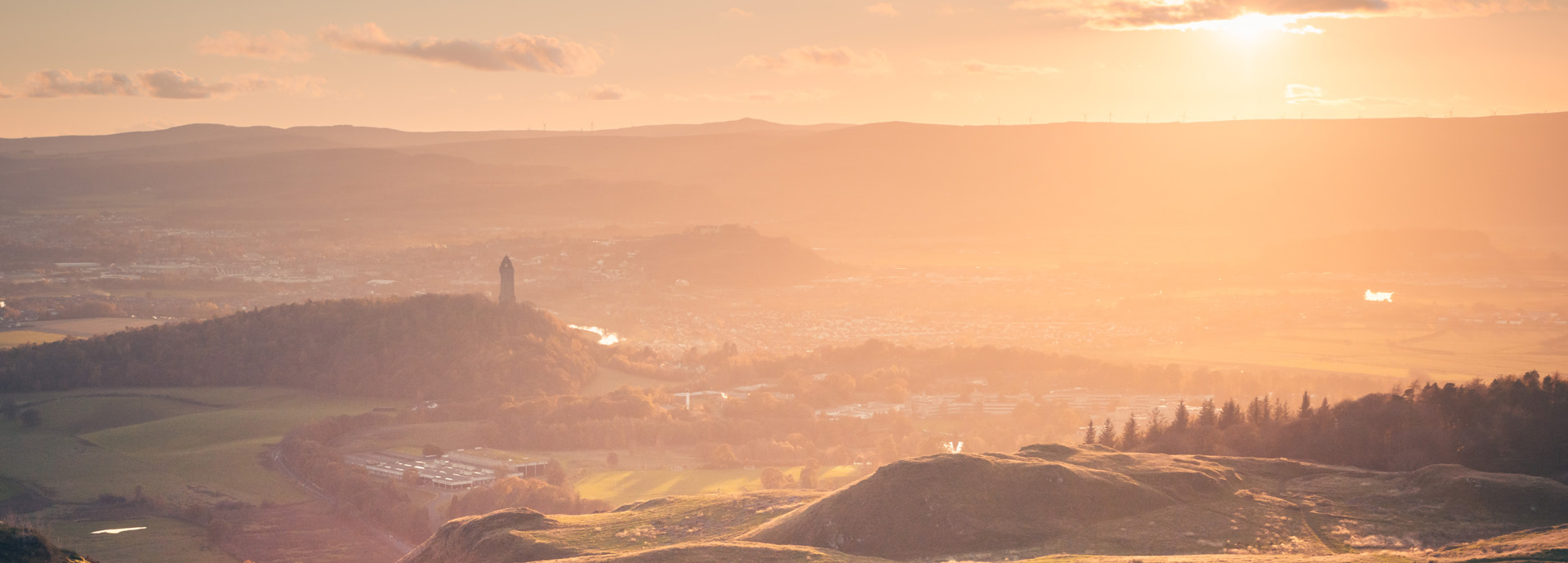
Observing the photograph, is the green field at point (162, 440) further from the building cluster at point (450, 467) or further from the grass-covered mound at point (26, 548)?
the grass-covered mound at point (26, 548)

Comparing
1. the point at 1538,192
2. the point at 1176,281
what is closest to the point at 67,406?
the point at 1176,281

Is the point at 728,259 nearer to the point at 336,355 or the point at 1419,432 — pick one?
the point at 336,355

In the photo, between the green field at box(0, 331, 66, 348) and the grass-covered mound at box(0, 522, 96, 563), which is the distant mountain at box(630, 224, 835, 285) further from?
the grass-covered mound at box(0, 522, 96, 563)

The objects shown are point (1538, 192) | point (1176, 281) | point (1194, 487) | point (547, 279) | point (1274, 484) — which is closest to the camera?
point (1194, 487)

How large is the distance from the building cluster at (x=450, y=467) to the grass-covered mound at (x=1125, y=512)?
2881 centimetres

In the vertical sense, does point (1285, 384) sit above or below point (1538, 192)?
below

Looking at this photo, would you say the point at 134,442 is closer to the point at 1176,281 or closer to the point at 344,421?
the point at 344,421

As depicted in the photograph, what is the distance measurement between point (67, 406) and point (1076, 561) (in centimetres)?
6733

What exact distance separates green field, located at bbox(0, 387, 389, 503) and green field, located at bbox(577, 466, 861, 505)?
46.9 feet

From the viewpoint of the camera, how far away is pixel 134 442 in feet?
194

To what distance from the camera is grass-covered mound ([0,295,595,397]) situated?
73.9 metres

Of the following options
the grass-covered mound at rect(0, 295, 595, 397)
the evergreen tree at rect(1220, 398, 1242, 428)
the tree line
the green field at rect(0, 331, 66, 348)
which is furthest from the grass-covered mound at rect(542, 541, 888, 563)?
the green field at rect(0, 331, 66, 348)

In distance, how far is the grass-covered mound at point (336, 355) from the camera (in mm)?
73875

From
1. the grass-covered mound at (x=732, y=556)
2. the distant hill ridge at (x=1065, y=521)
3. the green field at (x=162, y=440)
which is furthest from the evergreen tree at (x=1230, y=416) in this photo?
the green field at (x=162, y=440)
